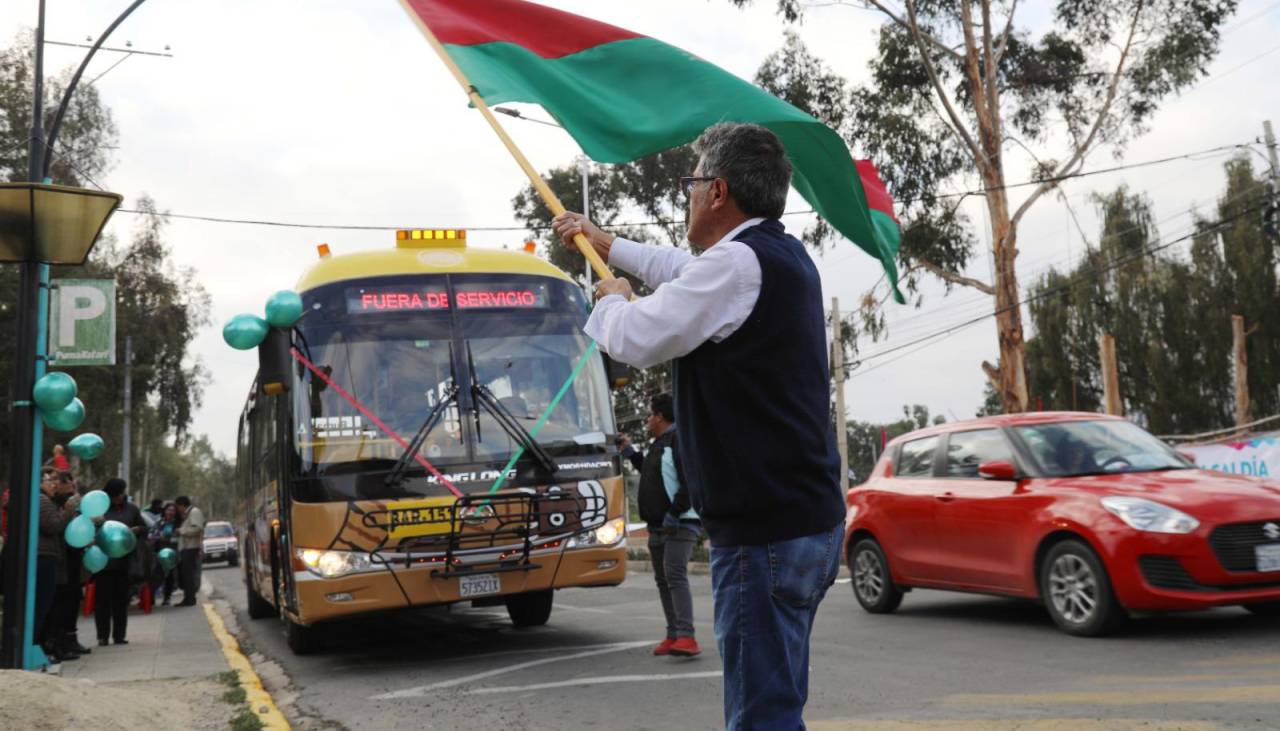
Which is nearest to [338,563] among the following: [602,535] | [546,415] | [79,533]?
[546,415]

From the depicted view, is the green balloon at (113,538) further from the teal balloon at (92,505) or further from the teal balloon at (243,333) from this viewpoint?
the teal balloon at (243,333)

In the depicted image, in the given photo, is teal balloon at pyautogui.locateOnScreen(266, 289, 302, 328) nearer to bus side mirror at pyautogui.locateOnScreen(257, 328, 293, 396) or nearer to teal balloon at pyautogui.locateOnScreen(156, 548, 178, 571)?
bus side mirror at pyautogui.locateOnScreen(257, 328, 293, 396)

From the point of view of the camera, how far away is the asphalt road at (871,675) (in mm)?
6242

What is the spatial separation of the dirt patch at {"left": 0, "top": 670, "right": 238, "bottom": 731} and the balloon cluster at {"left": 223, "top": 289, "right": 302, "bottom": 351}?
8.07ft

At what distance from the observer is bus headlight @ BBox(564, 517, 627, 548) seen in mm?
9578

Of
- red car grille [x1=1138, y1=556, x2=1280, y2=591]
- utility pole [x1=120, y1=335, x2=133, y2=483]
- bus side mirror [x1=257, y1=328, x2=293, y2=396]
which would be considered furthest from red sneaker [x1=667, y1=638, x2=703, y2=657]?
utility pole [x1=120, y1=335, x2=133, y2=483]

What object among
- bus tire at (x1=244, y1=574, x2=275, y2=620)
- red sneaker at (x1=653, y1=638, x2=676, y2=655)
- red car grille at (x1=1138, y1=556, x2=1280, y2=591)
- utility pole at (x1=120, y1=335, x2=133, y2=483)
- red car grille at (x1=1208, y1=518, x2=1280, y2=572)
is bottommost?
bus tire at (x1=244, y1=574, x2=275, y2=620)

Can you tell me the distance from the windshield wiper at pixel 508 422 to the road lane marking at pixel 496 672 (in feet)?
4.59

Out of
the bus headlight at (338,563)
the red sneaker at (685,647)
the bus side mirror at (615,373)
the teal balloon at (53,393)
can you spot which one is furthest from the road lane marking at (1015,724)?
the teal balloon at (53,393)

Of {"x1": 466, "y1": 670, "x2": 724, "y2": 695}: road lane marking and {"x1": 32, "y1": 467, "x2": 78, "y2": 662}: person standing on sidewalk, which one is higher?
{"x1": 32, "y1": 467, "x2": 78, "y2": 662}: person standing on sidewalk

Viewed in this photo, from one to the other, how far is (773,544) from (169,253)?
48245 millimetres

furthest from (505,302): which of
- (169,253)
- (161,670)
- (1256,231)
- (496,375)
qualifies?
(169,253)

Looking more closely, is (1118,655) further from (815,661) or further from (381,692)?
(381,692)

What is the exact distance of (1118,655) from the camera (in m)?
8.00
